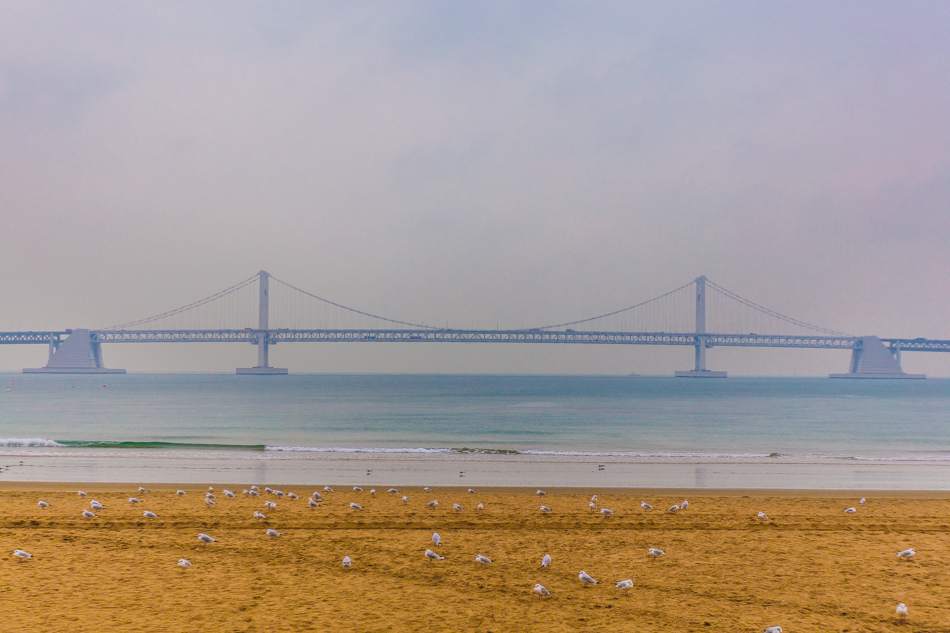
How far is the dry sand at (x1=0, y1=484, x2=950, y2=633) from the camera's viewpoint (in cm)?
426

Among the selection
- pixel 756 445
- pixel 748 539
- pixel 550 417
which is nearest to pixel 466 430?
pixel 550 417

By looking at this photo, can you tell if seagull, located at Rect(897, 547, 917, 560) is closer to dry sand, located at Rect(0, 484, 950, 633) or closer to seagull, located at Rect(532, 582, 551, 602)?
dry sand, located at Rect(0, 484, 950, 633)

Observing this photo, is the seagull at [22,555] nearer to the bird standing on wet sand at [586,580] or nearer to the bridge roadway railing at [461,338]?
the bird standing on wet sand at [586,580]

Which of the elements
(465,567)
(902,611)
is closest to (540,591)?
(465,567)

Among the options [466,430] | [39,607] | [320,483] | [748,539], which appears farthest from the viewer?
[466,430]

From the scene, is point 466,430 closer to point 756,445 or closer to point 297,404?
point 756,445

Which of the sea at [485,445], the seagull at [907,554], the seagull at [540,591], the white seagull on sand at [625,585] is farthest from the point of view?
the sea at [485,445]

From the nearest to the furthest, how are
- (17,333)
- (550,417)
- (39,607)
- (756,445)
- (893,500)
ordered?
(39,607), (893,500), (756,445), (550,417), (17,333)

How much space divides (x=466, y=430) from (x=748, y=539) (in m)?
17.2

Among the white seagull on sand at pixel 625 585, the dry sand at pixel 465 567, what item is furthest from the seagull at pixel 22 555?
the white seagull on sand at pixel 625 585

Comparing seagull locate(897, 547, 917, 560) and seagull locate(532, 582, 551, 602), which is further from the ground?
seagull locate(532, 582, 551, 602)

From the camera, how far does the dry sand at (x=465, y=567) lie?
4262 mm

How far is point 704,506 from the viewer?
8.32 m

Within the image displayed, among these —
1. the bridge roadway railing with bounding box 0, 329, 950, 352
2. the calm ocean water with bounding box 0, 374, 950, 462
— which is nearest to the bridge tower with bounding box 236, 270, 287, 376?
the bridge roadway railing with bounding box 0, 329, 950, 352
